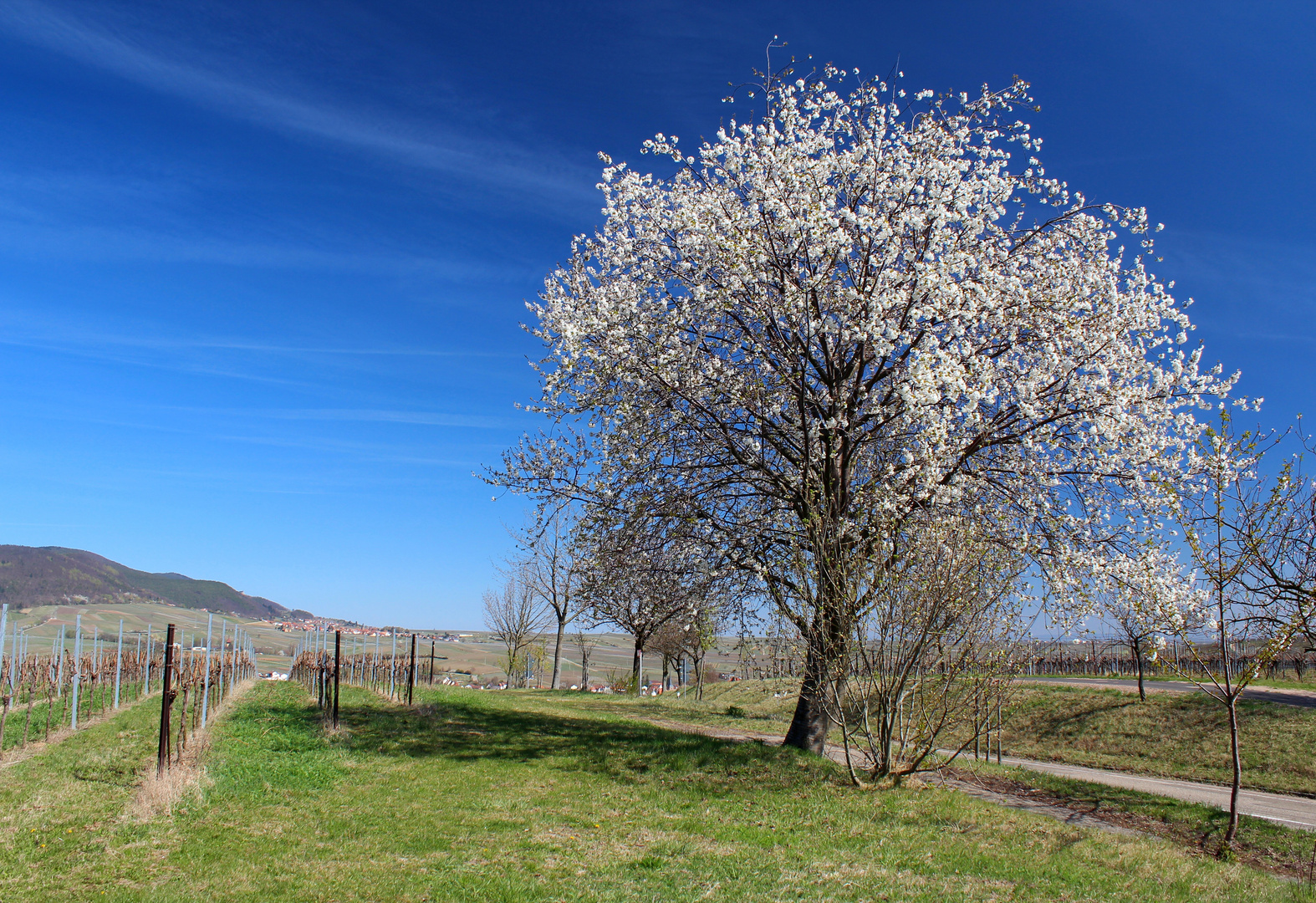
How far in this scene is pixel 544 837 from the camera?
24.4 feet

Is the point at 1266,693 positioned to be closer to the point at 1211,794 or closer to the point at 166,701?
the point at 1211,794

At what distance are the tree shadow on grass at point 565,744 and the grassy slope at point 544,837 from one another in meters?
0.08

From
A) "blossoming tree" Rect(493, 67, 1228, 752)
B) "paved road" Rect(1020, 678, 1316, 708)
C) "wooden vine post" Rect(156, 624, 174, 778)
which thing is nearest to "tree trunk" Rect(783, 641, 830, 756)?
"blossoming tree" Rect(493, 67, 1228, 752)

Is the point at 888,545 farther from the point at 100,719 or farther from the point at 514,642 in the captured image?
the point at 514,642

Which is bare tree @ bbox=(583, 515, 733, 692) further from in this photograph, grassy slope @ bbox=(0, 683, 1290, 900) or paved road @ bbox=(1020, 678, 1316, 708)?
paved road @ bbox=(1020, 678, 1316, 708)

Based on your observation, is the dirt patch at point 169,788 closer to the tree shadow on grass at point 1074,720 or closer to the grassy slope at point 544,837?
the grassy slope at point 544,837

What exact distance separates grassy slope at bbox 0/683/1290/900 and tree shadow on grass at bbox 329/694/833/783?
8 cm

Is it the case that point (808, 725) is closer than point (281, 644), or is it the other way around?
point (808, 725)

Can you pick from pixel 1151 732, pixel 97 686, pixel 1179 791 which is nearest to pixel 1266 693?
pixel 1151 732

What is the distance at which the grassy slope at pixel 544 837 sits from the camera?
19.5 ft

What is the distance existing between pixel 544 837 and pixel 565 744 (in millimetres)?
5740

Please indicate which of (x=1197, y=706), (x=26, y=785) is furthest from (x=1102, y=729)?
(x=26, y=785)

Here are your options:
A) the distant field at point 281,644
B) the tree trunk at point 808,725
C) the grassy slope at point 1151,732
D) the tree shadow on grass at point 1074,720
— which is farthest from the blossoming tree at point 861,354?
the distant field at point 281,644

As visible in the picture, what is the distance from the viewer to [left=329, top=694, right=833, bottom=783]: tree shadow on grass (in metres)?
11.1
